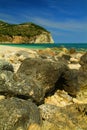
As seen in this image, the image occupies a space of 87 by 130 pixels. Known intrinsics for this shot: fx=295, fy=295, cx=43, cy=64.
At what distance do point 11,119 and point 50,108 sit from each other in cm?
188

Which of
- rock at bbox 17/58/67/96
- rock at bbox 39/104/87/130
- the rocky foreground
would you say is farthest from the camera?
rock at bbox 17/58/67/96

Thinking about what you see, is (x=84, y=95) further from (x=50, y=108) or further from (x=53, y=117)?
(x=53, y=117)

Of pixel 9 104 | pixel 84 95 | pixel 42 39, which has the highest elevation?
pixel 9 104

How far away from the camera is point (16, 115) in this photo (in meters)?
5.66

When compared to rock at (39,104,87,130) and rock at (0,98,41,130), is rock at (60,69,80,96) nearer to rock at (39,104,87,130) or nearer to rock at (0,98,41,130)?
rock at (39,104,87,130)

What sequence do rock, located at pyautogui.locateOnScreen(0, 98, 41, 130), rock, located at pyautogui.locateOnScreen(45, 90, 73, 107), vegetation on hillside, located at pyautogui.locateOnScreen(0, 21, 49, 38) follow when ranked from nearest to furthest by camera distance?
rock, located at pyautogui.locateOnScreen(0, 98, 41, 130)
rock, located at pyautogui.locateOnScreen(45, 90, 73, 107)
vegetation on hillside, located at pyautogui.locateOnScreen(0, 21, 49, 38)

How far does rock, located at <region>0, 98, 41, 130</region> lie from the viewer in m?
5.59

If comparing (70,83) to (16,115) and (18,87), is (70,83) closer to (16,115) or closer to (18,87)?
(18,87)

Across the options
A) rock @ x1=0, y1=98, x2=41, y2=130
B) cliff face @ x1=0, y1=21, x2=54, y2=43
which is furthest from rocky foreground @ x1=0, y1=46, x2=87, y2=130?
cliff face @ x1=0, y1=21, x2=54, y2=43

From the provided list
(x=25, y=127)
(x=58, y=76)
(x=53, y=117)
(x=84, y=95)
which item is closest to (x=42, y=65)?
(x=58, y=76)

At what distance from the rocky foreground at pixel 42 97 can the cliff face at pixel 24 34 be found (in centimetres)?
14248

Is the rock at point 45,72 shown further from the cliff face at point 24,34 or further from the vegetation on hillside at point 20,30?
the vegetation on hillside at point 20,30

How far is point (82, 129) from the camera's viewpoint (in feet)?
20.0

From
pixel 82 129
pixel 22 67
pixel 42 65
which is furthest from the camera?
pixel 22 67
